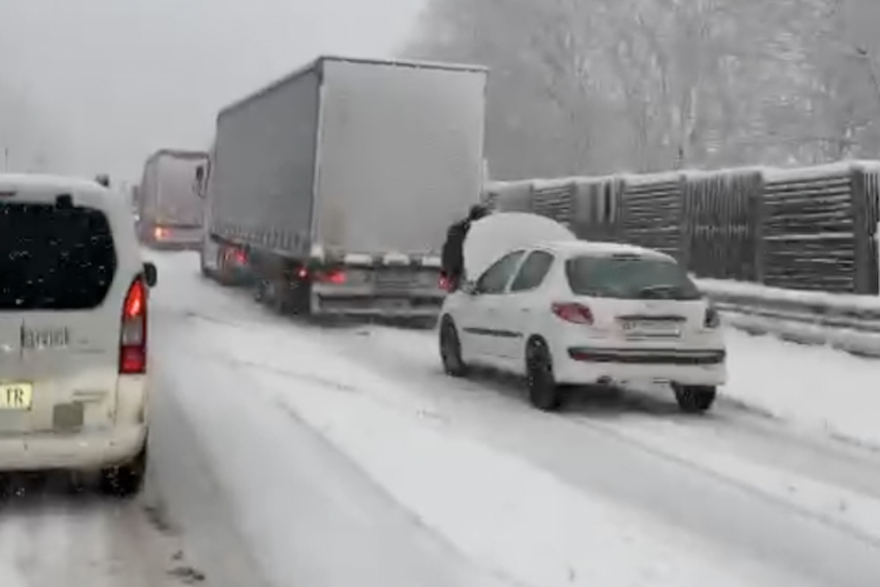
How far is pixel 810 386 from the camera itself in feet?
41.4

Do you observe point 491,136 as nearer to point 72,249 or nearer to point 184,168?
point 184,168

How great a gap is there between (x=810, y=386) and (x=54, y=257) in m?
8.46

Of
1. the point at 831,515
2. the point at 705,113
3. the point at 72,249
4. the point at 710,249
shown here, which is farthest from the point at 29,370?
the point at 705,113

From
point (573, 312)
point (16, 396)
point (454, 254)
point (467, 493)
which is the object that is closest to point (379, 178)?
point (454, 254)

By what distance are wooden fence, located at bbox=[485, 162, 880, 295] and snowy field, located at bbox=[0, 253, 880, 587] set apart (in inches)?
157

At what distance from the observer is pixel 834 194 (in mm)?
16812

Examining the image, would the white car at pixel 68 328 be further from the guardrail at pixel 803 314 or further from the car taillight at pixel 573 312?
the guardrail at pixel 803 314

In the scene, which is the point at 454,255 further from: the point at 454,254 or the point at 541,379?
the point at 541,379

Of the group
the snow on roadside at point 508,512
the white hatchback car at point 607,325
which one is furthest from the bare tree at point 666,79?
the snow on roadside at point 508,512

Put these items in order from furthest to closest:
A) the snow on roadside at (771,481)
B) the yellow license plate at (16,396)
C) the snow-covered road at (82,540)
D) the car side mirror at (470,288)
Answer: the car side mirror at (470,288), the snow on roadside at (771,481), the yellow license plate at (16,396), the snow-covered road at (82,540)

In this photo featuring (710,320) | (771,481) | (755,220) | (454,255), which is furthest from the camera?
(755,220)

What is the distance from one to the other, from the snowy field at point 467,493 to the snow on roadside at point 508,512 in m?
0.02

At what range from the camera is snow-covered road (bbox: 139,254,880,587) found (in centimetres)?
602

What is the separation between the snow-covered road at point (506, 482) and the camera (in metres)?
6.02
